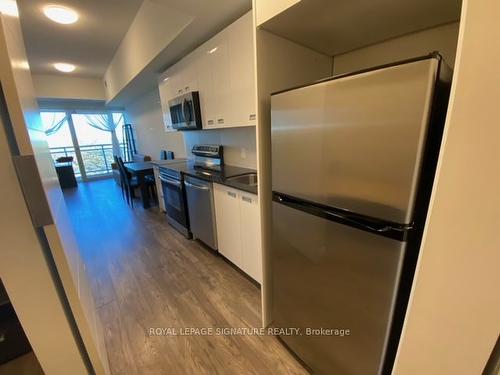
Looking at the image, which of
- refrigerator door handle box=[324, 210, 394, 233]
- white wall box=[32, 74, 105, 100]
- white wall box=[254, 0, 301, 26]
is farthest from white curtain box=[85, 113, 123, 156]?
refrigerator door handle box=[324, 210, 394, 233]

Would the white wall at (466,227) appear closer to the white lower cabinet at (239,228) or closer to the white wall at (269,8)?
the white wall at (269,8)

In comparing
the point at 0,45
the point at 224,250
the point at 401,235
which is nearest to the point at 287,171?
the point at 401,235

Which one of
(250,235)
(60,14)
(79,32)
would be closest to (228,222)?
(250,235)

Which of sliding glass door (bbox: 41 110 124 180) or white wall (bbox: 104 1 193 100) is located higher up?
white wall (bbox: 104 1 193 100)

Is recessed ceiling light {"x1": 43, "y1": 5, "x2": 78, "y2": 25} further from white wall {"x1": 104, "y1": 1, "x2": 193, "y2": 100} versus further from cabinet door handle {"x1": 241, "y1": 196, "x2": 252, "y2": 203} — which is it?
cabinet door handle {"x1": 241, "y1": 196, "x2": 252, "y2": 203}

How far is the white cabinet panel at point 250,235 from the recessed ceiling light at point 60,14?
3.32 meters

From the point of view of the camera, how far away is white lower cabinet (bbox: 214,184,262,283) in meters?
1.81

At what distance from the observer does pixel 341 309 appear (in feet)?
3.30

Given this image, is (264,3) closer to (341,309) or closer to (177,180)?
(341,309)

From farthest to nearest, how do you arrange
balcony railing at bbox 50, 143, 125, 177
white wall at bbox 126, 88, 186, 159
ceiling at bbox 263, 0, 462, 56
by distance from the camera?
balcony railing at bbox 50, 143, 125, 177
white wall at bbox 126, 88, 186, 159
ceiling at bbox 263, 0, 462, 56

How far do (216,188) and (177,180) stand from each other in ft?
2.97

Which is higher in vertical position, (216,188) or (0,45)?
(0,45)

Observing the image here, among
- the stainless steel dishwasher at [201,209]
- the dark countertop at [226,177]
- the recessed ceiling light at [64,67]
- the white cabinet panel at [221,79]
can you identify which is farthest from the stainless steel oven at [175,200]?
the recessed ceiling light at [64,67]

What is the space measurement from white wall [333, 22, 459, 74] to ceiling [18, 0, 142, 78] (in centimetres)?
273
